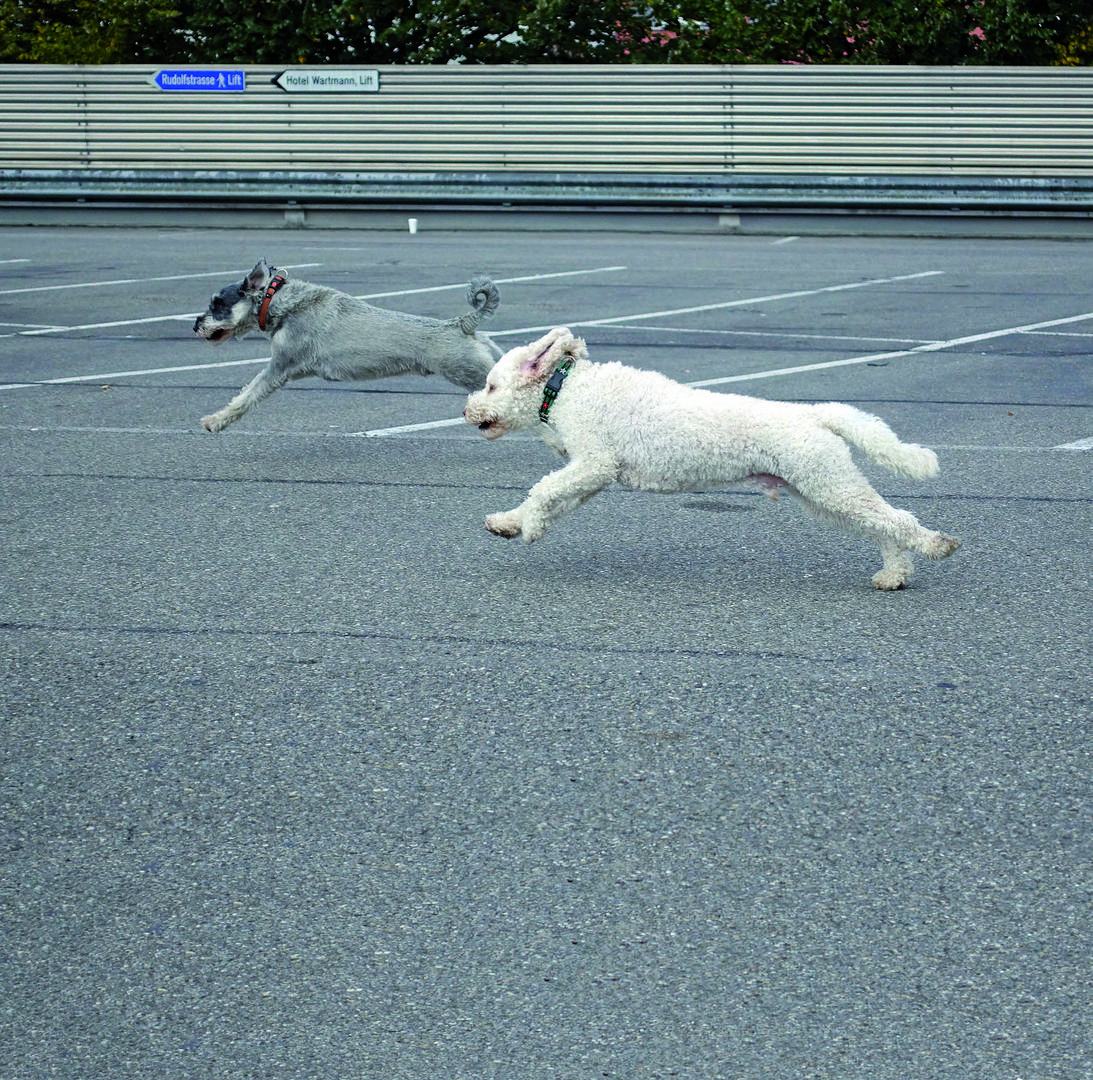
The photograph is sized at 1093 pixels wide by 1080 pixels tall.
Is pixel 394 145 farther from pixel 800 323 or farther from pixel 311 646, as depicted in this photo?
pixel 311 646

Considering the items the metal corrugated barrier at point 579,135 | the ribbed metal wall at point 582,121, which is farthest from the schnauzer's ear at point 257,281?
the ribbed metal wall at point 582,121

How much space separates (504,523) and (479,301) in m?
2.57

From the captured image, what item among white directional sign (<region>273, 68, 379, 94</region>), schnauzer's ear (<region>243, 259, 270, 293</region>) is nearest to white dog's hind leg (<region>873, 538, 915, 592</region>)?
schnauzer's ear (<region>243, 259, 270, 293</region>)

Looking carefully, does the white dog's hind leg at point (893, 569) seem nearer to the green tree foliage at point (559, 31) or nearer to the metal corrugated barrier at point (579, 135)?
the metal corrugated barrier at point (579, 135)

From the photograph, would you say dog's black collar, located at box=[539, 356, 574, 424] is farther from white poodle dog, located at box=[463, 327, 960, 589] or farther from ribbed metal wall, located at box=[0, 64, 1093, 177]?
ribbed metal wall, located at box=[0, 64, 1093, 177]

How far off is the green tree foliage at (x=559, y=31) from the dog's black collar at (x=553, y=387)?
22429 mm

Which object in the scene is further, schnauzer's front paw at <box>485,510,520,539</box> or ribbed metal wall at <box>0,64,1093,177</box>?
ribbed metal wall at <box>0,64,1093,177</box>

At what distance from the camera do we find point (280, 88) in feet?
85.0

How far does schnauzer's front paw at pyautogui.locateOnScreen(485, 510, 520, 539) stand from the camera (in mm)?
6684

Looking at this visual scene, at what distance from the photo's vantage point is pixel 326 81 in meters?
25.8

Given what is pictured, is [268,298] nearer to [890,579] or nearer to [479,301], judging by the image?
[479,301]

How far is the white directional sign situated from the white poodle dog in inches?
790

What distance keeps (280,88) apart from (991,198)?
11.3 metres

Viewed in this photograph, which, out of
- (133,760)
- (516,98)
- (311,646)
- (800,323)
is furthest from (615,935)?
(516,98)
